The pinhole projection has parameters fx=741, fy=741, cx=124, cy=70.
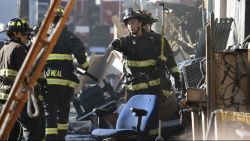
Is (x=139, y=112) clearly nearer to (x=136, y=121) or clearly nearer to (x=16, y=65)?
(x=136, y=121)

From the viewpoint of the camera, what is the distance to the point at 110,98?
49.4 ft

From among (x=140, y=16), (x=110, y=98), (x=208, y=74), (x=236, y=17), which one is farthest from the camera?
(x=110, y=98)

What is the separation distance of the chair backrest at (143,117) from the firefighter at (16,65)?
108 cm

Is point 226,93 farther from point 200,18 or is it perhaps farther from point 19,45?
point 200,18

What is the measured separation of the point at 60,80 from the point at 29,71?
4758 millimetres

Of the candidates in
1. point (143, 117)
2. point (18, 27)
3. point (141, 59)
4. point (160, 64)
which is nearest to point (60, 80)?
point (141, 59)

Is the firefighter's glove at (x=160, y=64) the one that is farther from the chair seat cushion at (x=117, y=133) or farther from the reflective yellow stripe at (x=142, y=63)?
the chair seat cushion at (x=117, y=133)

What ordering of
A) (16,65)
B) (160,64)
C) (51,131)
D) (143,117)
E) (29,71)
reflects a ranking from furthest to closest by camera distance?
(51,131) < (160,64) < (16,65) < (143,117) < (29,71)

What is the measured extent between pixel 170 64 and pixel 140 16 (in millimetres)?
830

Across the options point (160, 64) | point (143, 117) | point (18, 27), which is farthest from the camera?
point (160, 64)

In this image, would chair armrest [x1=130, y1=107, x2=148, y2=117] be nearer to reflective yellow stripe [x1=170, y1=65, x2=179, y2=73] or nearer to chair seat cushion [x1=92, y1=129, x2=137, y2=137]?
chair seat cushion [x1=92, y1=129, x2=137, y2=137]

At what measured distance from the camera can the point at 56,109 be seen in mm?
11164

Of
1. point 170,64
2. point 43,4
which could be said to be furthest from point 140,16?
point 43,4

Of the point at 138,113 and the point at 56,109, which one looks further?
the point at 56,109
